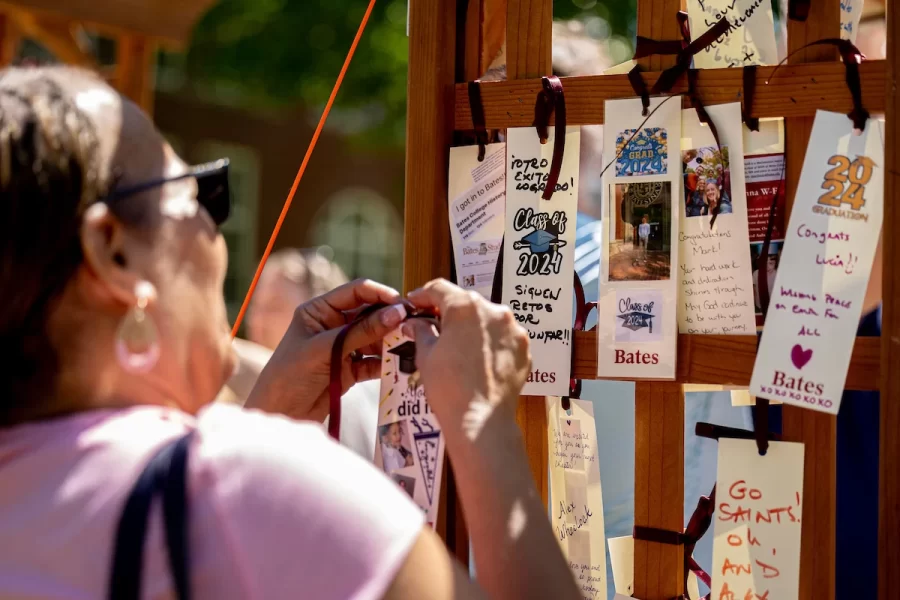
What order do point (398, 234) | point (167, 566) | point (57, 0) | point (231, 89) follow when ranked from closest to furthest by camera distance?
point (167, 566), point (57, 0), point (231, 89), point (398, 234)

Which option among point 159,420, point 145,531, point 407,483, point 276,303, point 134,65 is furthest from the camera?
point 134,65

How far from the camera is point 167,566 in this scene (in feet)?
2.44

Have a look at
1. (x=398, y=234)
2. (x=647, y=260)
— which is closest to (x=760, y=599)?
(x=647, y=260)

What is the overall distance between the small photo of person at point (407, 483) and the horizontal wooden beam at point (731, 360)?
40cm

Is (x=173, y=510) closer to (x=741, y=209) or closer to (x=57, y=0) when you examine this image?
(x=741, y=209)

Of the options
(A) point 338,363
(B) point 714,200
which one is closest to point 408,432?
(A) point 338,363

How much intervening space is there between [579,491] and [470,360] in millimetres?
364

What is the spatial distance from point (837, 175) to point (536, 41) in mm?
468

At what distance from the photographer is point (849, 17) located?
44.9 inches

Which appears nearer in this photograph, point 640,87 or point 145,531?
point 145,531

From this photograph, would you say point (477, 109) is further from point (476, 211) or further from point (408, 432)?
point (408, 432)

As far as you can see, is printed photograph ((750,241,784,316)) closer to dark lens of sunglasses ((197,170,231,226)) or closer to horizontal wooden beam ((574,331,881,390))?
horizontal wooden beam ((574,331,881,390))

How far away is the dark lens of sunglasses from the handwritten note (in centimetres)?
80

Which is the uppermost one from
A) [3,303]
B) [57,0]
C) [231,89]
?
[231,89]
